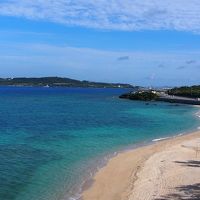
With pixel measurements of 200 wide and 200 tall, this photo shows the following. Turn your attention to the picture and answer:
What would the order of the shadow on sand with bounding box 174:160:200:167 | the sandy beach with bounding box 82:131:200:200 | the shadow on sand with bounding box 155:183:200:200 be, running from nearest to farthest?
the shadow on sand with bounding box 155:183:200:200 → the sandy beach with bounding box 82:131:200:200 → the shadow on sand with bounding box 174:160:200:167

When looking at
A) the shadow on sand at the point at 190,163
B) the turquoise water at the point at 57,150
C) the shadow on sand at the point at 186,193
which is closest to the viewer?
the shadow on sand at the point at 186,193

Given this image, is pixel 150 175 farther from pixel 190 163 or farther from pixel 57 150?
pixel 57 150

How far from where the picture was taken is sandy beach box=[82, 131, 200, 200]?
2277 centimetres

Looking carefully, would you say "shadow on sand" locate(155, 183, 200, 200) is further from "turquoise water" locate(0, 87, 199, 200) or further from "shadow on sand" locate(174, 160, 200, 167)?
"shadow on sand" locate(174, 160, 200, 167)

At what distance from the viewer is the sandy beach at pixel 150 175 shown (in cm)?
2277

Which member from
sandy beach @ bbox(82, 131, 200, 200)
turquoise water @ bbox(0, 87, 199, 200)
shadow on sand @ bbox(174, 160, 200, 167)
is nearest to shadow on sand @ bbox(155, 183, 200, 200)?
sandy beach @ bbox(82, 131, 200, 200)

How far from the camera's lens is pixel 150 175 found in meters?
27.1

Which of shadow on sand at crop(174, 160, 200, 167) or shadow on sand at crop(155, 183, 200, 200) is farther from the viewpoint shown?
shadow on sand at crop(174, 160, 200, 167)

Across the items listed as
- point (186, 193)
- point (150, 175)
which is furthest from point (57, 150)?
point (186, 193)

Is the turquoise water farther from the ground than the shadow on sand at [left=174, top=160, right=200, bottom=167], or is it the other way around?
the shadow on sand at [left=174, top=160, right=200, bottom=167]

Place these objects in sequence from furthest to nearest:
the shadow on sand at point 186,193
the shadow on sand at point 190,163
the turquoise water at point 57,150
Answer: the shadow on sand at point 190,163
the turquoise water at point 57,150
the shadow on sand at point 186,193

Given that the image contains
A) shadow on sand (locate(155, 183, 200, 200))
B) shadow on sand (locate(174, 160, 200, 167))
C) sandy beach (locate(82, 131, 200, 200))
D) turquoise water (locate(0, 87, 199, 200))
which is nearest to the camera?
shadow on sand (locate(155, 183, 200, 200))

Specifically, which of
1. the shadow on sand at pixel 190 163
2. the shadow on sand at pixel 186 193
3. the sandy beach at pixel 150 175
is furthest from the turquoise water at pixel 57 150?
the shadow on sand at pixel 190 163

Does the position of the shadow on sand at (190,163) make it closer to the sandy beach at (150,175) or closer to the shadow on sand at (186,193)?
the sandy beach at (150,175)
